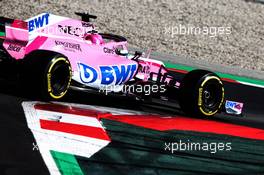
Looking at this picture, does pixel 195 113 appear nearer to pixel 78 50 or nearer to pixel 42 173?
pixel 78 50

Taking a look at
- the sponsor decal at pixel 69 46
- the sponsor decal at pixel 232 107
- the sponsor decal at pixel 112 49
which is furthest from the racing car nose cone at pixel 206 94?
the sponsor decal at pixel 69 46

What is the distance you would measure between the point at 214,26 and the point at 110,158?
47.9 ft

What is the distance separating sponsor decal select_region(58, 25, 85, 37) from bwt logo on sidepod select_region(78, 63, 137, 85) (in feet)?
2.16

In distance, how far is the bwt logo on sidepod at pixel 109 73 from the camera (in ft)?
24.2

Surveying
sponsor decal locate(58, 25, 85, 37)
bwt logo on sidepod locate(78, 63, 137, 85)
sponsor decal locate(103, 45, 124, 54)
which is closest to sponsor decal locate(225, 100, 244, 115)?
bwt logo on sidepod locate(78, 63, 137, 85)

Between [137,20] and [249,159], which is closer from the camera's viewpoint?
[249,159]

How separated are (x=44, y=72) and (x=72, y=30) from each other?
5.01 feet

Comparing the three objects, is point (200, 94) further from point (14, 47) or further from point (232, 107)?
point (14, 47)

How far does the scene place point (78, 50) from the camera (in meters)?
7.53

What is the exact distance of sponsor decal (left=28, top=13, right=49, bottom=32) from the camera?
726 cm

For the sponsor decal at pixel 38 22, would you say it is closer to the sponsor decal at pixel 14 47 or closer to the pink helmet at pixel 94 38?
the sponsor decal at pixel 14 47

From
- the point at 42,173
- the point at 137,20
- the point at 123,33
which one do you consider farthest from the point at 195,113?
the point at 137,20

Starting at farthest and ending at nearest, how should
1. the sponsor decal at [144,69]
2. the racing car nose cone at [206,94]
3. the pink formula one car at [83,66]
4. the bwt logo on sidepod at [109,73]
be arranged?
the sponsor decal at [144,69] → the racing car nose cone at [206,94] → the bwt logo on sidepod at [109,73] → the pink formula one car at [83,66]

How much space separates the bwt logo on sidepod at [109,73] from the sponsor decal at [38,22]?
81cm
